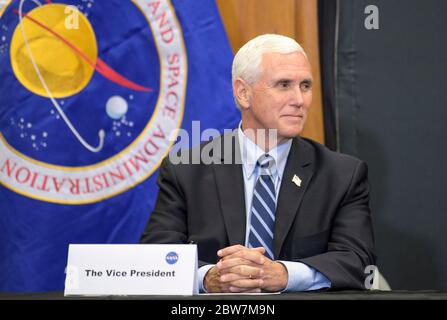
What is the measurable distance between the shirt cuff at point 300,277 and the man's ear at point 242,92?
81 centimetres

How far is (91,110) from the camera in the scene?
3684mm

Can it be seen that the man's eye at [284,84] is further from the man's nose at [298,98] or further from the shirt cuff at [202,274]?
the shirt cuff at [202,274]

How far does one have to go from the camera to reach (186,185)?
2869 millimetres

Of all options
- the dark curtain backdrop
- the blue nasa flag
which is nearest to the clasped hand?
the blue nasa flag

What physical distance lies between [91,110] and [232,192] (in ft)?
3.80

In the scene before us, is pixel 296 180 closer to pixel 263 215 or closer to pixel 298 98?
pixel 263 215

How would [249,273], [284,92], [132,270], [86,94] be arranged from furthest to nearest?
[86,94], [284,92], [249,273], [132,270]

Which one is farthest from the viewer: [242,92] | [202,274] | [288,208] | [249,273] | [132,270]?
[242,92]

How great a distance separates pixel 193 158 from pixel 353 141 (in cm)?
111

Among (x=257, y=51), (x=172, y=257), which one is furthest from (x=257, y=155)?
(x=172, y=257)

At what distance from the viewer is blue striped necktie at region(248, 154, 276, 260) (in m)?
2.71

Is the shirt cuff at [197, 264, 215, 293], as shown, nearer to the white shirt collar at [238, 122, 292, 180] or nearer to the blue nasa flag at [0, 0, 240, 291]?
the white shirt collar at [238, 122, 292, 180]

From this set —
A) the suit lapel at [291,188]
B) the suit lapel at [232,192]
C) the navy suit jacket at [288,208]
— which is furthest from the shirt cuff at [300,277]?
the suit lapel at [232,192]

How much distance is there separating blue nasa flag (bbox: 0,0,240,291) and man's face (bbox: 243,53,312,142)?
832 mm
